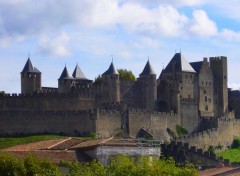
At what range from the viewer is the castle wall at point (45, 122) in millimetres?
79438

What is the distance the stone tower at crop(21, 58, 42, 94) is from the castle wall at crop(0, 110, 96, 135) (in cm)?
839

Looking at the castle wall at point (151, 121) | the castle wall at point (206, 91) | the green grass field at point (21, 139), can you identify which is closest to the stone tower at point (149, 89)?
the castle wall at point (151, 121)

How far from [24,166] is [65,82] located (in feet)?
172

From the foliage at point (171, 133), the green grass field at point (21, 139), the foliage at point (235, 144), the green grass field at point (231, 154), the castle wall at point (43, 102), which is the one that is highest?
the castle wall at point (43, 102)

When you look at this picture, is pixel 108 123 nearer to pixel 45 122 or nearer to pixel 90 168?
pixel 45 122

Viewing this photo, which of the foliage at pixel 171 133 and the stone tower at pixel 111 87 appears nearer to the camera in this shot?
the foliage at pixel 171 133

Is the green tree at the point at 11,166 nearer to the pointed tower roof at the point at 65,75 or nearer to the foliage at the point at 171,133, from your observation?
the foliage at the point at 171,133

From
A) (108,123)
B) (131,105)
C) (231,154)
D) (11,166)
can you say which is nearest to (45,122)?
(108,123)

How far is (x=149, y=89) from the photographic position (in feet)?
299

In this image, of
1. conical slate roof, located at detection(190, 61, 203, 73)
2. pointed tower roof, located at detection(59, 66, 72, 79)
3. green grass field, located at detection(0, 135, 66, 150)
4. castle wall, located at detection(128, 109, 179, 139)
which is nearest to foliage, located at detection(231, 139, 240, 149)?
castle wall, located at detection(128, 109, 179, 139)

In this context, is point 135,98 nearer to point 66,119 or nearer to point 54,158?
point 66,119

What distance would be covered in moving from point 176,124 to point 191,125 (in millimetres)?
3327

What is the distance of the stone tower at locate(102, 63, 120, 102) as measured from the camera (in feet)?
289

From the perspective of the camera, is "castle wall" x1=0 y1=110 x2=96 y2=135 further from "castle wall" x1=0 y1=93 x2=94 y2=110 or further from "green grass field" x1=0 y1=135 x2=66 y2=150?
"castle wall" x1=0 y1=93 x2=94 y2=110
